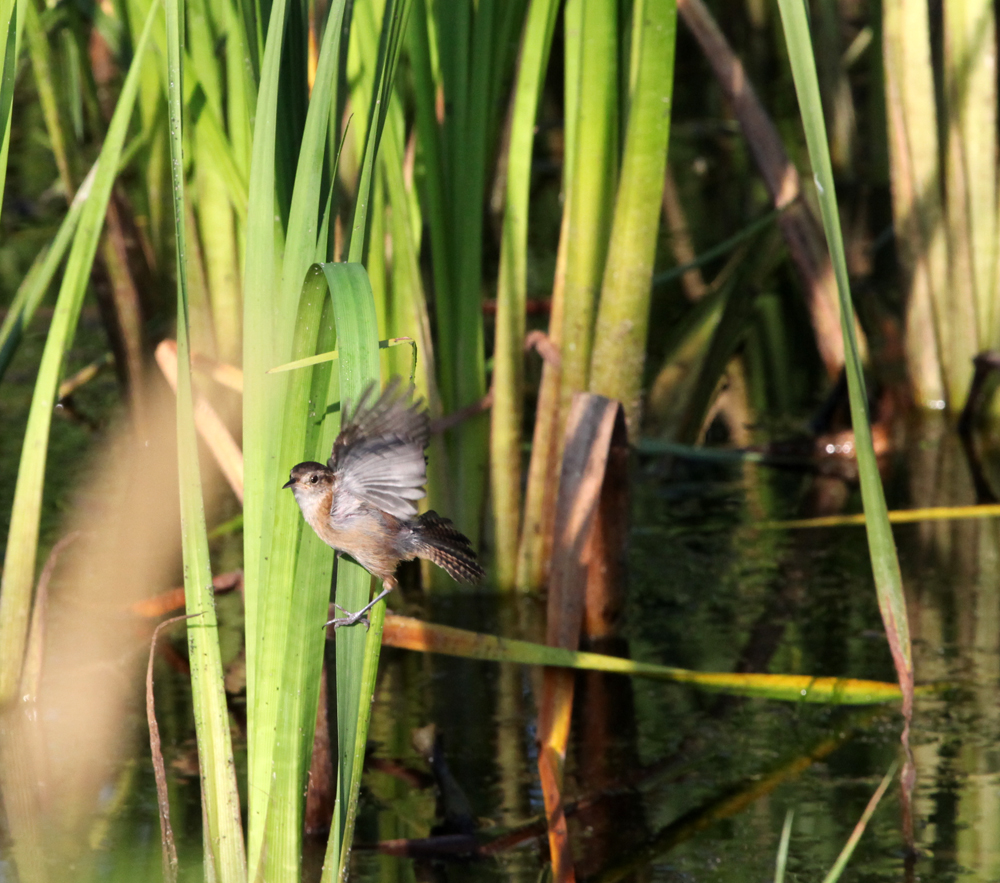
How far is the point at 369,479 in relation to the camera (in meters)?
1.34

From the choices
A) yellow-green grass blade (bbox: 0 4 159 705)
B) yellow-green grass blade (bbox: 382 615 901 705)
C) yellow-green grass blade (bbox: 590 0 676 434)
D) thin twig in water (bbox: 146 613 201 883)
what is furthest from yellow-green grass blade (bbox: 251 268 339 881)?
yellow-green grass blade (bbox: 590 0 676 434)

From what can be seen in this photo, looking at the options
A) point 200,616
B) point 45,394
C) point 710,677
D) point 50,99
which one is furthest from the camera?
point 50,99

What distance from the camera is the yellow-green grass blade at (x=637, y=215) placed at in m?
2.16

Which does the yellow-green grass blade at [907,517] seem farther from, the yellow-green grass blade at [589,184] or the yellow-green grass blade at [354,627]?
the yellow-green grass blade at [354,627]

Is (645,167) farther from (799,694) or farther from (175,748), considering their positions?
(175,748)

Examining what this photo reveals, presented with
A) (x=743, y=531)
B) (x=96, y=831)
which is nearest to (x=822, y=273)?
(x=743, y=531)

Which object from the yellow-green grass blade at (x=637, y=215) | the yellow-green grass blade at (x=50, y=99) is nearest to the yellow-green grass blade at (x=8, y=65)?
the yellow-green grass blade at (x=637, y=215)

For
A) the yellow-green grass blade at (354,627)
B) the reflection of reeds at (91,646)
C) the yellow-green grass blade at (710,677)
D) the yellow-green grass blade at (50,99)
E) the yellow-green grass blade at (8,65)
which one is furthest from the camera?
the yellow-green grass blade at (50,99)

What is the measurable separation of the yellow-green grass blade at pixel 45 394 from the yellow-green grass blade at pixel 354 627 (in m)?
0.70

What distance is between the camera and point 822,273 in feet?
11.4

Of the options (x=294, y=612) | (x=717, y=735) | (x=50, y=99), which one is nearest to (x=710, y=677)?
(x=717, y=735)

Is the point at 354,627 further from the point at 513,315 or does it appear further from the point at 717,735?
the point at 513,315

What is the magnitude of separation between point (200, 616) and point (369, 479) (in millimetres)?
264

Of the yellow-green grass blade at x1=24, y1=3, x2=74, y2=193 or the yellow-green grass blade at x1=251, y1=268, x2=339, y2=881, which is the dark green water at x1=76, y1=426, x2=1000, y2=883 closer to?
the yellow-green grass blade at x1=251, y1=268, x2=339, y2=881
